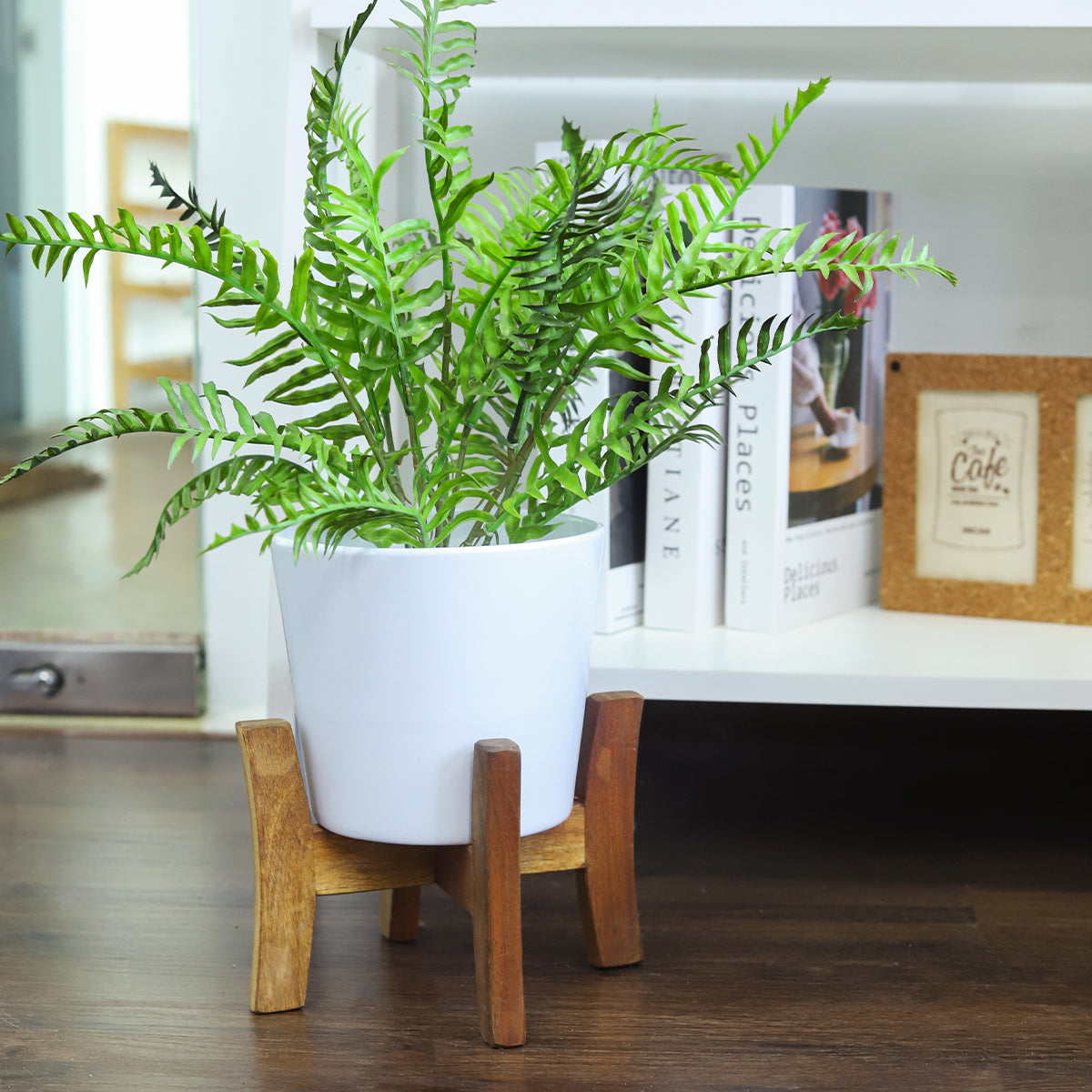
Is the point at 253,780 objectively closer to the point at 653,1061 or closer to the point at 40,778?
the point at 653,1061

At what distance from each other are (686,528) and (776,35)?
0.36 meters

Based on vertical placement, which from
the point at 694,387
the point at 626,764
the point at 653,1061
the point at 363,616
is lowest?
the point at 653,1061

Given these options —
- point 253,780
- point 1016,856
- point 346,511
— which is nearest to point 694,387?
point 346,511

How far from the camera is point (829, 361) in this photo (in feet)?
3.38

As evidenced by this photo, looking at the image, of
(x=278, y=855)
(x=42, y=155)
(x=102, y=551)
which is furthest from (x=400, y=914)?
(x=42, y=155)

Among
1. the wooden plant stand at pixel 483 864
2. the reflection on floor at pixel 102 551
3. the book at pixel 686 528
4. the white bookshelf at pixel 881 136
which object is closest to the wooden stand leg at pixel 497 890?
the wooden plant stand at pixel 483 864

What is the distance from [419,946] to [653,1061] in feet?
0.64

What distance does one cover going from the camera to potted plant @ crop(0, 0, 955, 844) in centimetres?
64

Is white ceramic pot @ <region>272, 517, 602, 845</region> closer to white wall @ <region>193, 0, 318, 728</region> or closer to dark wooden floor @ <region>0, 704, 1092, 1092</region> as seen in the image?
dark wooden floor @ <region>0, 704, 1092, 1092</region>

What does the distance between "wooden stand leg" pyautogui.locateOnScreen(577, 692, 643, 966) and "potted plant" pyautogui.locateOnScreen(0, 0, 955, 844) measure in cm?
5

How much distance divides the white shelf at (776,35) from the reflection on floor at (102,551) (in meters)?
0.58

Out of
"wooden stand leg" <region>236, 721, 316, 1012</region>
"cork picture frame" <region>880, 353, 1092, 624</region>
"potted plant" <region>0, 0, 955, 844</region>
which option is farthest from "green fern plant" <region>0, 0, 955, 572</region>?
"cork picture frame" <region>880, 353, 1092, 624</region>

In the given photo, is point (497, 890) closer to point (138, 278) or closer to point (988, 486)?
point (988, 486)

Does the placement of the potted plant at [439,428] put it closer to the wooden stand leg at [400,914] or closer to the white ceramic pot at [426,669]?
the white ceramic pot at [426,669]
